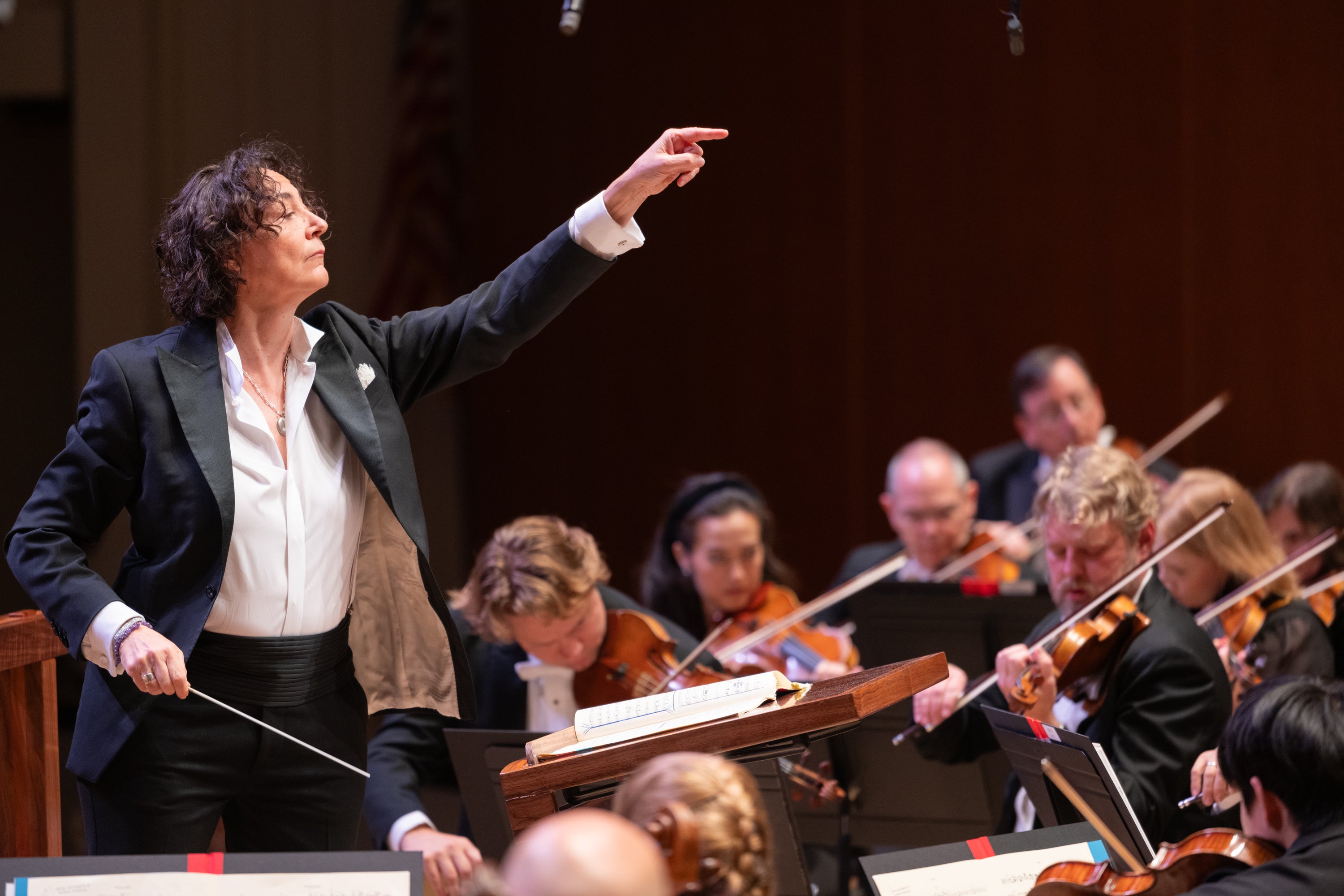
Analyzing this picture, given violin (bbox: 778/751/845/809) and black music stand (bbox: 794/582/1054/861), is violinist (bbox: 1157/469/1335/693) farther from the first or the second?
violin (bbox: 778/751/845/809)

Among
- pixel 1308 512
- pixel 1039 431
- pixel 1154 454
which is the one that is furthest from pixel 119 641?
pixel 1154 454

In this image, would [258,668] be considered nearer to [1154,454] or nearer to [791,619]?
[791,619]

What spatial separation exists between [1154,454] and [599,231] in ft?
12.5

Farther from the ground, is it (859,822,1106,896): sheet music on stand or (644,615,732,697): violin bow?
(644,615,732,697): violin bow

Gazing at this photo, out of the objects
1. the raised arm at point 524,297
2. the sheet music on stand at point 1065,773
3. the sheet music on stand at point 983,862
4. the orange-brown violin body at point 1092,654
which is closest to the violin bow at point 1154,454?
the orange-brown violin body at point 1092,654

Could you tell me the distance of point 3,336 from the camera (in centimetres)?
453

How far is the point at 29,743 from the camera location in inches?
85.8

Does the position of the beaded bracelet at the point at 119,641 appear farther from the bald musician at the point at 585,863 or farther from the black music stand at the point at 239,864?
the bald musician at the point at 585,863

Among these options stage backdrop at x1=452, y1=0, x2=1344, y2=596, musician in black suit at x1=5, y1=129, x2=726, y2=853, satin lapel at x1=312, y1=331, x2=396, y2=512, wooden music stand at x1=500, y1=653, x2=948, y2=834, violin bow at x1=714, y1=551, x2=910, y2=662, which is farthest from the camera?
stage backdrop at x1=452, y1=0, x2=1344, y2=596

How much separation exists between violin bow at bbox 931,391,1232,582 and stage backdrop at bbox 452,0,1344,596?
0.06 meters

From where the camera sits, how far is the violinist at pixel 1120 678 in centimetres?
247

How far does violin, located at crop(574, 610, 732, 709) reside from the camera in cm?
288

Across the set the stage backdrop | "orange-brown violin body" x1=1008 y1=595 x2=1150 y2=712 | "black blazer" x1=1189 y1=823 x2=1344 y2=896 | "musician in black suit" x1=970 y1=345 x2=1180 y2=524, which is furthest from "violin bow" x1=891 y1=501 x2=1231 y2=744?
the stage backdrop

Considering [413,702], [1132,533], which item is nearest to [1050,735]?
[1132,533]
